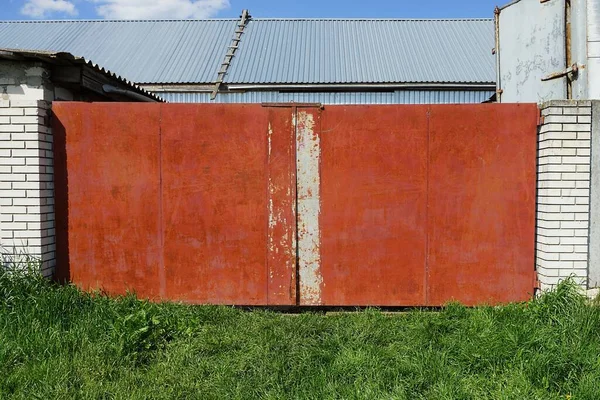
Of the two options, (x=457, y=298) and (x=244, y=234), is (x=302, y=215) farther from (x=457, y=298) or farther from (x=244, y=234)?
(x=457, y=298)

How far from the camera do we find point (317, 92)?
12.3m

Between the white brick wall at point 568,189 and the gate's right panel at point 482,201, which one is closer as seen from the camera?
the white brick wall at point 568,189

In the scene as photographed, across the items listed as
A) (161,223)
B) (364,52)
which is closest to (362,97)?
(364,52)

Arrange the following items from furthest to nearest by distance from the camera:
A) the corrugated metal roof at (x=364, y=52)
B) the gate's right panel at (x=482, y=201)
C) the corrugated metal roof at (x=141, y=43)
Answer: the corrugated metal roof at (x=141, y=43) → the corrugated metal roof at (x=364, y=52) → the gate's right panel at (x=482, y=201)

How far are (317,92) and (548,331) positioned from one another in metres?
9.70

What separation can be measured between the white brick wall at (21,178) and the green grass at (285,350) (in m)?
0.38

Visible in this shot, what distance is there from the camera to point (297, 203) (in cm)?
452

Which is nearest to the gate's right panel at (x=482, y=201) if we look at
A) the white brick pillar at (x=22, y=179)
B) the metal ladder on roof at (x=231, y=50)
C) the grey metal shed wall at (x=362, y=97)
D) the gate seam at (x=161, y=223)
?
the gate seam at (x=161, y=223)

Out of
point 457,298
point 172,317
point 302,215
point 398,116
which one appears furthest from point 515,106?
point 172,317

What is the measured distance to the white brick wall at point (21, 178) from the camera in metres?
4.29

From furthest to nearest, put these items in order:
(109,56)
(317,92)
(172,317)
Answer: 1. (109,56)
2. (317,92)
3. (172,317)

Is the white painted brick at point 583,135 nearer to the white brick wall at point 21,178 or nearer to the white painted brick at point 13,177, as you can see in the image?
the white brick wall at point 21,178

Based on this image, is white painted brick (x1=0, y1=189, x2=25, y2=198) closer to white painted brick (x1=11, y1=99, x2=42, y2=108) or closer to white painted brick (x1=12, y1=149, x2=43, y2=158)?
white painted brick (x1=12, y1=149, x2=43, y2=158)

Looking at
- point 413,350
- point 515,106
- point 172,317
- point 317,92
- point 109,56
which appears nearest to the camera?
point 413,350
